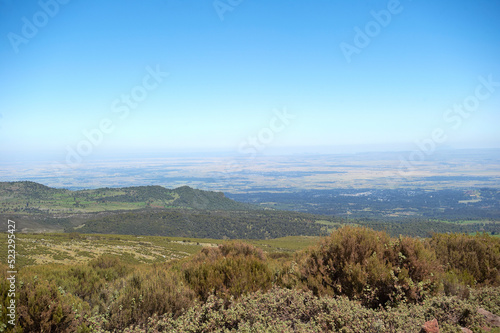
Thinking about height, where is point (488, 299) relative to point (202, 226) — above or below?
above

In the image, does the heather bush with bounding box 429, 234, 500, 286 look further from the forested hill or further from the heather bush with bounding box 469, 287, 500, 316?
the forested hill

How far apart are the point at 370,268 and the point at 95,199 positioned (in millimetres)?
168141

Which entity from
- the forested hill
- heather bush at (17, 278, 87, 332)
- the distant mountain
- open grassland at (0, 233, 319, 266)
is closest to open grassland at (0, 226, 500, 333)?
heather bush at (17, 278, 87, 332)

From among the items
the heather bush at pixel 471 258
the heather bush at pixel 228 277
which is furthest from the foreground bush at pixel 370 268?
the heather bush at pixel 471 258

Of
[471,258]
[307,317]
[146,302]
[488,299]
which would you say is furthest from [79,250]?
[488,299]

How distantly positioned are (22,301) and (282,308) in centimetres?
404

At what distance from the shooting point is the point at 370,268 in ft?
19.5

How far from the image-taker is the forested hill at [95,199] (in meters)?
132

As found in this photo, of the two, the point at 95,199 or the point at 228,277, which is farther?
the point at 95,199

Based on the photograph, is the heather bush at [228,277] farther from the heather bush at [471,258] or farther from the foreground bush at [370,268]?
the heather bush at [471,258]

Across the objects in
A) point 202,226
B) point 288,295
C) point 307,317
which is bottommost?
point 202,226

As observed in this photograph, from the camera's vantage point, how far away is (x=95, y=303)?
19.2 feet

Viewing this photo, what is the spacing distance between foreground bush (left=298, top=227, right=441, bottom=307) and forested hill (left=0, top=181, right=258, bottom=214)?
14190 cm

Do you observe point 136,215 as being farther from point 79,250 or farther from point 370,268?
point 370,268
